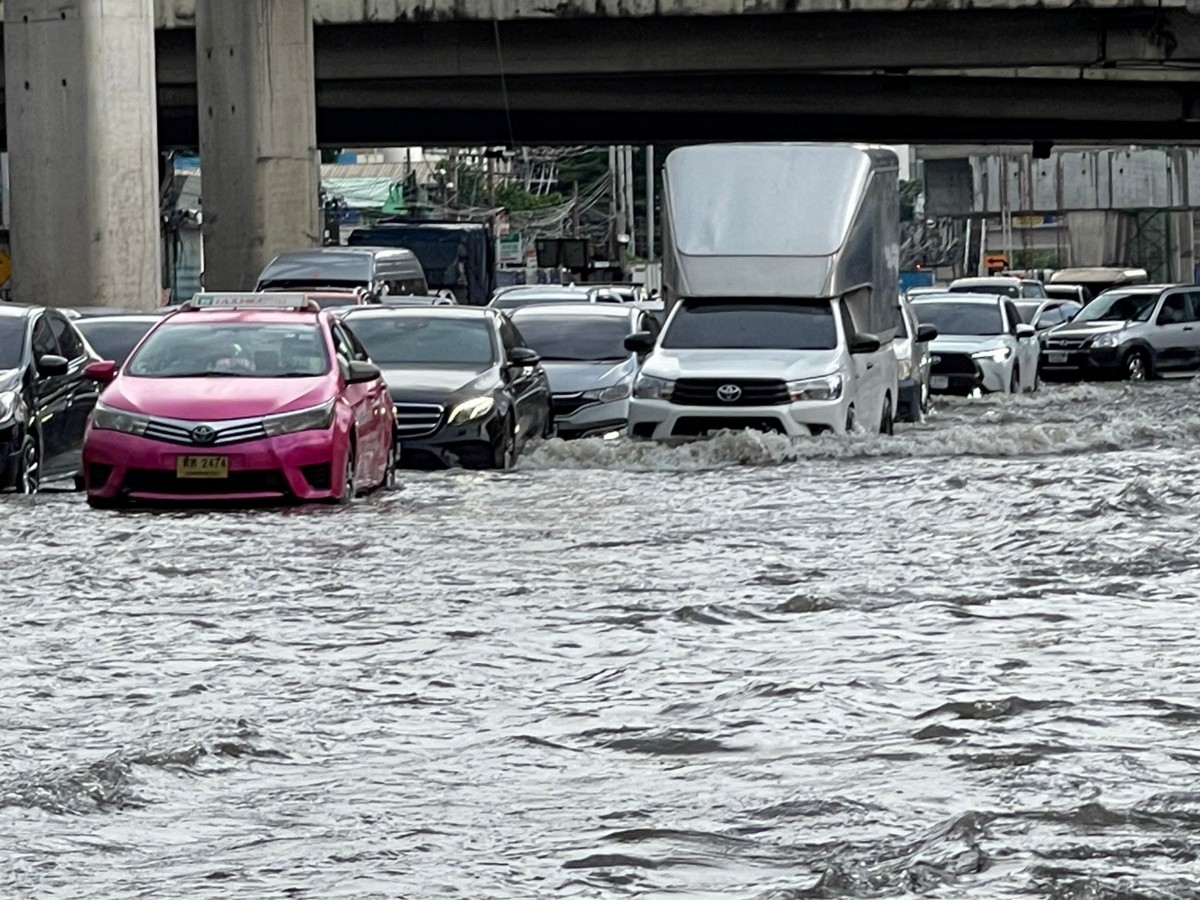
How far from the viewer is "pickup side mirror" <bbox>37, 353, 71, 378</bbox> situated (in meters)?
17.9

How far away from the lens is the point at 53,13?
29719mm

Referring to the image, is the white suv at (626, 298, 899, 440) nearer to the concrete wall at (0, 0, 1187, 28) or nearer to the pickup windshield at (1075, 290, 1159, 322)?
the concrete wall at (0, 0, 1187, 28)

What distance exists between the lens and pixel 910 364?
28141 millimetres

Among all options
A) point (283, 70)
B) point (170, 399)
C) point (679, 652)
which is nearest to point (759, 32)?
point (283, 70)

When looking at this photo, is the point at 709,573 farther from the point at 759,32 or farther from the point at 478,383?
the point at 759,32

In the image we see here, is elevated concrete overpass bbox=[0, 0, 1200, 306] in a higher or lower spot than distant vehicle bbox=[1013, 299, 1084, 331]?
higher

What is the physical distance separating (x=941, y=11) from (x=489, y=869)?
108 ft

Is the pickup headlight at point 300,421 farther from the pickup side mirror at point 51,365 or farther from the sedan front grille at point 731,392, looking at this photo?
the sedan front grille at point 731,392

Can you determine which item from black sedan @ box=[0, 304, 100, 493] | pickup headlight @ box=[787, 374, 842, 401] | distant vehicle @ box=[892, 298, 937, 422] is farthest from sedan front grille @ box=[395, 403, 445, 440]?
distant vehicle @ box=[892, 298, 937, 422]

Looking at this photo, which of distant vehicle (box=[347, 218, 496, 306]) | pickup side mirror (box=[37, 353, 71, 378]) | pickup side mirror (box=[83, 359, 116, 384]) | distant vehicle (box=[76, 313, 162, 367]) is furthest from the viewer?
distant vehicle (box=[347, 218, 496, 306])

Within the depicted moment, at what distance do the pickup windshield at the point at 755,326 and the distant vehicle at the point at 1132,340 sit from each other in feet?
64.2

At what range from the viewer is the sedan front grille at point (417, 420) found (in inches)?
791

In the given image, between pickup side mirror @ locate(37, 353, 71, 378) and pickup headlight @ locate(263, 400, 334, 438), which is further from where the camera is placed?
pickup side mirror @ locate(37, 353, 71, 378)

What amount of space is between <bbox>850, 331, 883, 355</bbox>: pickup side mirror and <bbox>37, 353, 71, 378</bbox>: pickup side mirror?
7.06 meters
